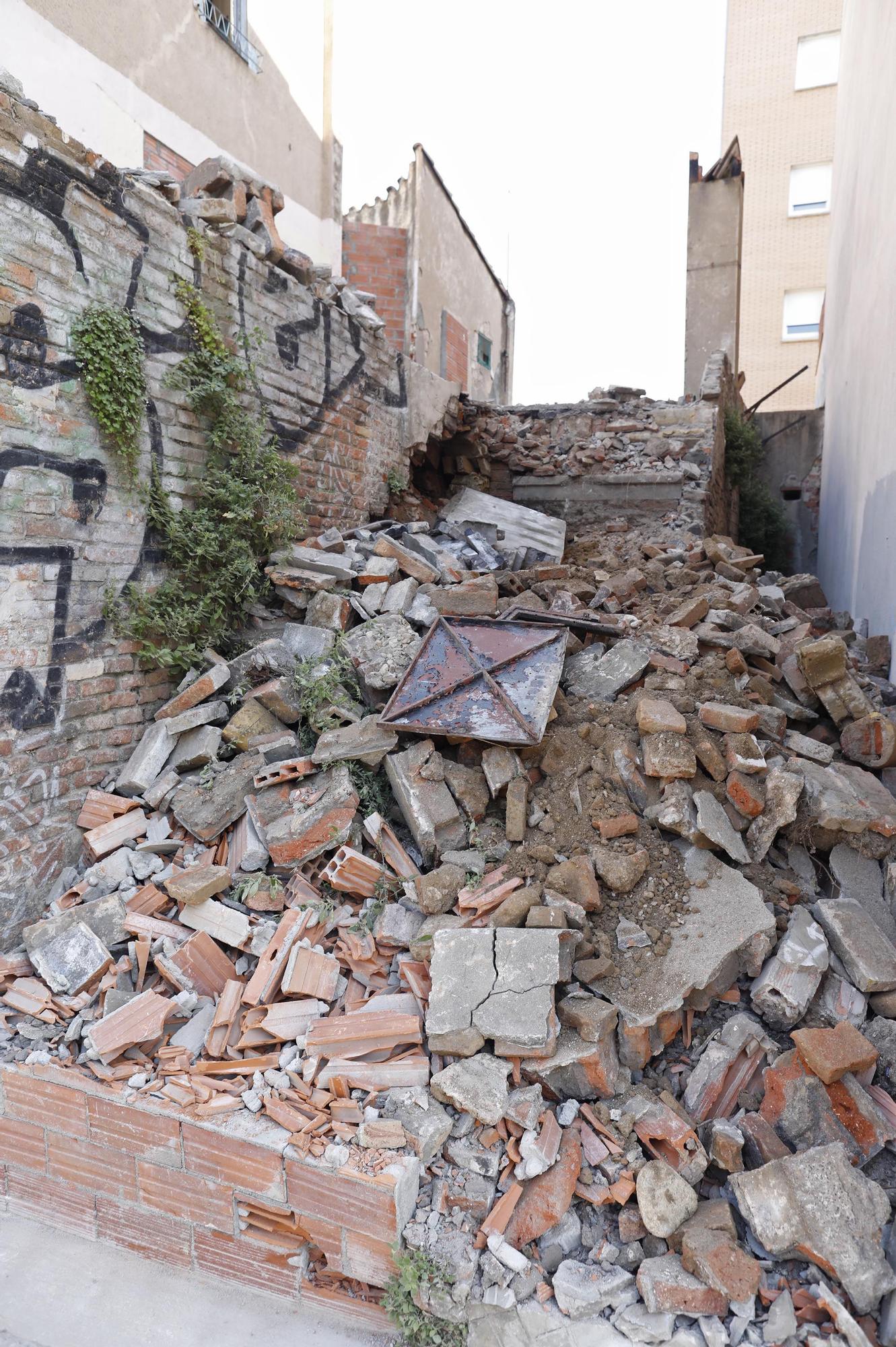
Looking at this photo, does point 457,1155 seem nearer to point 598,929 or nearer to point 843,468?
Answer: point 598,929

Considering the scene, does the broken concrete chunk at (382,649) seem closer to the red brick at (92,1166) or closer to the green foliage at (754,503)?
the red brick at (92,1166)

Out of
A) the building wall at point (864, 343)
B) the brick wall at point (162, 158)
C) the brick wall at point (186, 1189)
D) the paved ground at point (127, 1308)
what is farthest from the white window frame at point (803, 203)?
the paved ground at point (127, 1308)

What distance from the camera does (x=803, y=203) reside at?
62.2 ft

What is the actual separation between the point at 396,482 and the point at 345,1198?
18.9ft

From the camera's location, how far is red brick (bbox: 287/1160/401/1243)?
2.56 metres

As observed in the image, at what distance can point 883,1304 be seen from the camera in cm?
235

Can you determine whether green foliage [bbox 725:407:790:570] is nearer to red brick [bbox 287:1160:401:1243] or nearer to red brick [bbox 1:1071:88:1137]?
red brick [bbox 287:1160:401:1243]

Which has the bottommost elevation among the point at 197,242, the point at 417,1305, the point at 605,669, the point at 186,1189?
the point at 417,1305

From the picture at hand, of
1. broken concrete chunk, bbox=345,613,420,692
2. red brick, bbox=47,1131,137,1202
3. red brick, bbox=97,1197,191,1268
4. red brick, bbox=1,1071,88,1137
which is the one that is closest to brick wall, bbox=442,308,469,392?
broken concrete chunk, bbox=345,613,420,692

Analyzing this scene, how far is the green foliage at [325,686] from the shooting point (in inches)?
171

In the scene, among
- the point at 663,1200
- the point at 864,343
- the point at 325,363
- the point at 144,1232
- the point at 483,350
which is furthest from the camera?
the point at 483,350

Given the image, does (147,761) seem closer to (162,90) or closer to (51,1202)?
(51,1202)

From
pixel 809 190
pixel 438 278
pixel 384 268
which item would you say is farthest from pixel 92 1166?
pixel 809 190

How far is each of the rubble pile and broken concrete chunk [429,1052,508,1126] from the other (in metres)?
0.01
